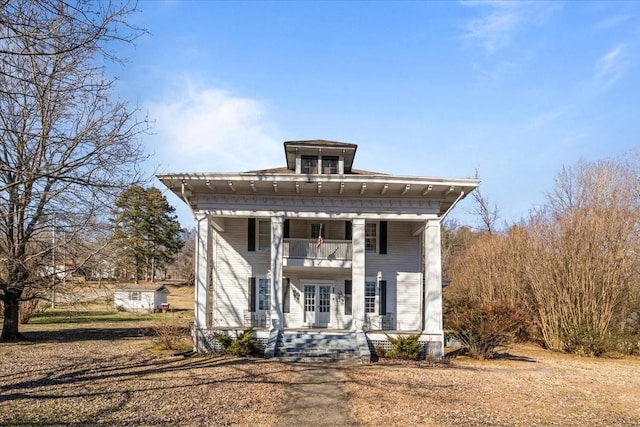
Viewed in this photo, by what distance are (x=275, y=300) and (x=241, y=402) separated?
7.70 m

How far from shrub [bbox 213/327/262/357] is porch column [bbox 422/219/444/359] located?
6.37m

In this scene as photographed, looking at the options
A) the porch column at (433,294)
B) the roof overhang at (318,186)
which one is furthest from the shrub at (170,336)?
the porch column at (433,294)

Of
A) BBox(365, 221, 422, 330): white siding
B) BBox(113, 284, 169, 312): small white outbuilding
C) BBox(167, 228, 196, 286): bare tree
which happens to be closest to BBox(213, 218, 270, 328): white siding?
BBox(365, 221, 422, 330): white siding

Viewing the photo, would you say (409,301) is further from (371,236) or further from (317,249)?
(317,249)

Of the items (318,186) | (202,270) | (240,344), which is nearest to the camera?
(240,344)

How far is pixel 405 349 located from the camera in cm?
1596

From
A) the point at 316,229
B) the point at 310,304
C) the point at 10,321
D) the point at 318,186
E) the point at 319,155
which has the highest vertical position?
the point at 319,155

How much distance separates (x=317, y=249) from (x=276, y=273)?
245 cm

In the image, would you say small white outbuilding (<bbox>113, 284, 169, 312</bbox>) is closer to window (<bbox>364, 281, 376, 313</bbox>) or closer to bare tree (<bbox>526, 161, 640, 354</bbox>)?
window (<bbox>364, 281, 376, 313</bbox>)

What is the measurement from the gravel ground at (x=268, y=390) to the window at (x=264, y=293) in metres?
4.62

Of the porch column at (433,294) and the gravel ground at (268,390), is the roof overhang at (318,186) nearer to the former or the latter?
the porch column at (433,294)

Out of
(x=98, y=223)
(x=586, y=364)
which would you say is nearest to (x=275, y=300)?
(x=98, y=223)

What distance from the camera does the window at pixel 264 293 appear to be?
63.8 ft

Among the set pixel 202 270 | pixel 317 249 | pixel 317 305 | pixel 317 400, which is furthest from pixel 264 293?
pixel 317 400
